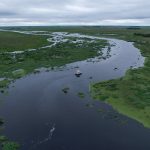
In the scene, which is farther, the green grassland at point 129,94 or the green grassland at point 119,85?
the green grassland at point 119,85

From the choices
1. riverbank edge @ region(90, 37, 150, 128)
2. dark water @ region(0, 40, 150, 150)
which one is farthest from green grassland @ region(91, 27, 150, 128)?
dark water @ region(0, 40, 150, 150)

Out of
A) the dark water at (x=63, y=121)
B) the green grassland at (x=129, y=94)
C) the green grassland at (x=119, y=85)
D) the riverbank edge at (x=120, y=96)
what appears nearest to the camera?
the dark water at (x=63, y=121)

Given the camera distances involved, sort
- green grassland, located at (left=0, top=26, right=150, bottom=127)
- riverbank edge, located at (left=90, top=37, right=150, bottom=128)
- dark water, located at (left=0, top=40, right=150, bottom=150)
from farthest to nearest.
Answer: green grassland, located at (left=0, top=26, right=150, bottom=127) → riverbank edge, located at (left=90, top=37, right=150, bottom=128) → dark water, located at (left=0, top=40, right=150, bottom=150)

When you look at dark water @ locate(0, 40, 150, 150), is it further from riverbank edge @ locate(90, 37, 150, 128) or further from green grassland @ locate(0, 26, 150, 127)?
green grassland @ locate(0, 26, 150, 127)

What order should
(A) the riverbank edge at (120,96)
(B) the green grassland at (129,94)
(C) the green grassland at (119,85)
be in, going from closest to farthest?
1. (A) the riverbank edge at (120,96)
2. (B) the green grassland at (129,94)
3. (C) the green grassland at (119,85)

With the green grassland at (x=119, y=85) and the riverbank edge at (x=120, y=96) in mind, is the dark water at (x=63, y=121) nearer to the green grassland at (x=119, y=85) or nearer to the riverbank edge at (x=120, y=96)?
the riverbank edge at (x=120, y=96)

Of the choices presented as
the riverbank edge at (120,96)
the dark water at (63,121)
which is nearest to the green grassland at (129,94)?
the riverbank edge at (120,96)

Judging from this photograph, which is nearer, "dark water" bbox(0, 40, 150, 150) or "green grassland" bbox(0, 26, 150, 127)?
"dark water" bbox(0, 40, 150, 150)

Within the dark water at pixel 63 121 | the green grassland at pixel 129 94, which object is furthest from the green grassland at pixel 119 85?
the dark water at pixel 63 121
